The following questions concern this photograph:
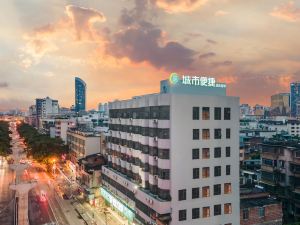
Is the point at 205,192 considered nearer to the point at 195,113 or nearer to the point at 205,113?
the point at 205,113

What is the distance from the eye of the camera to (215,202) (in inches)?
2408

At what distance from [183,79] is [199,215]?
26.0 meters

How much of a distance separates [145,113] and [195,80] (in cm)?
1256

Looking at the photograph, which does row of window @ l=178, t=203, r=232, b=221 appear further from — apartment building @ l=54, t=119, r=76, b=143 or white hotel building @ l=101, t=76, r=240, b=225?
apartment building @ l=54, t=119, r=76, b=143

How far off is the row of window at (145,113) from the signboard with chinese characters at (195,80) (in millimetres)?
6051

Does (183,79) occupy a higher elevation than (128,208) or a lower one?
higher

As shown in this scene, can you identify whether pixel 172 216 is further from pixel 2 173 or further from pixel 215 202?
pixel 2 173

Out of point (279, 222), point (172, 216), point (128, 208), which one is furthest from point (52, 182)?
point (279, 222)

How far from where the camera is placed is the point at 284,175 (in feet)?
269

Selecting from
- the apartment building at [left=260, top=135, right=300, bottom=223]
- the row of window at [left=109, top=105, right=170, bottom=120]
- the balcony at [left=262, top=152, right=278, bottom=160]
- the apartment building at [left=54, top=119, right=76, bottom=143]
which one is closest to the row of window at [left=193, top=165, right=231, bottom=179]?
the row of window at [left=109, top=105, right=170, bottom=120]

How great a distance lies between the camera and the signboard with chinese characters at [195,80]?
61875 millimetres

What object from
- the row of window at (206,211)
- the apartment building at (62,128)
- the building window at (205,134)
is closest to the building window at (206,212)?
the row of window at (206,211)

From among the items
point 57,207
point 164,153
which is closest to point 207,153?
point 164,153

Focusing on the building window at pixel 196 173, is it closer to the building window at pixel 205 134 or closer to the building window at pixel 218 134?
the building window at pixel 205 134
